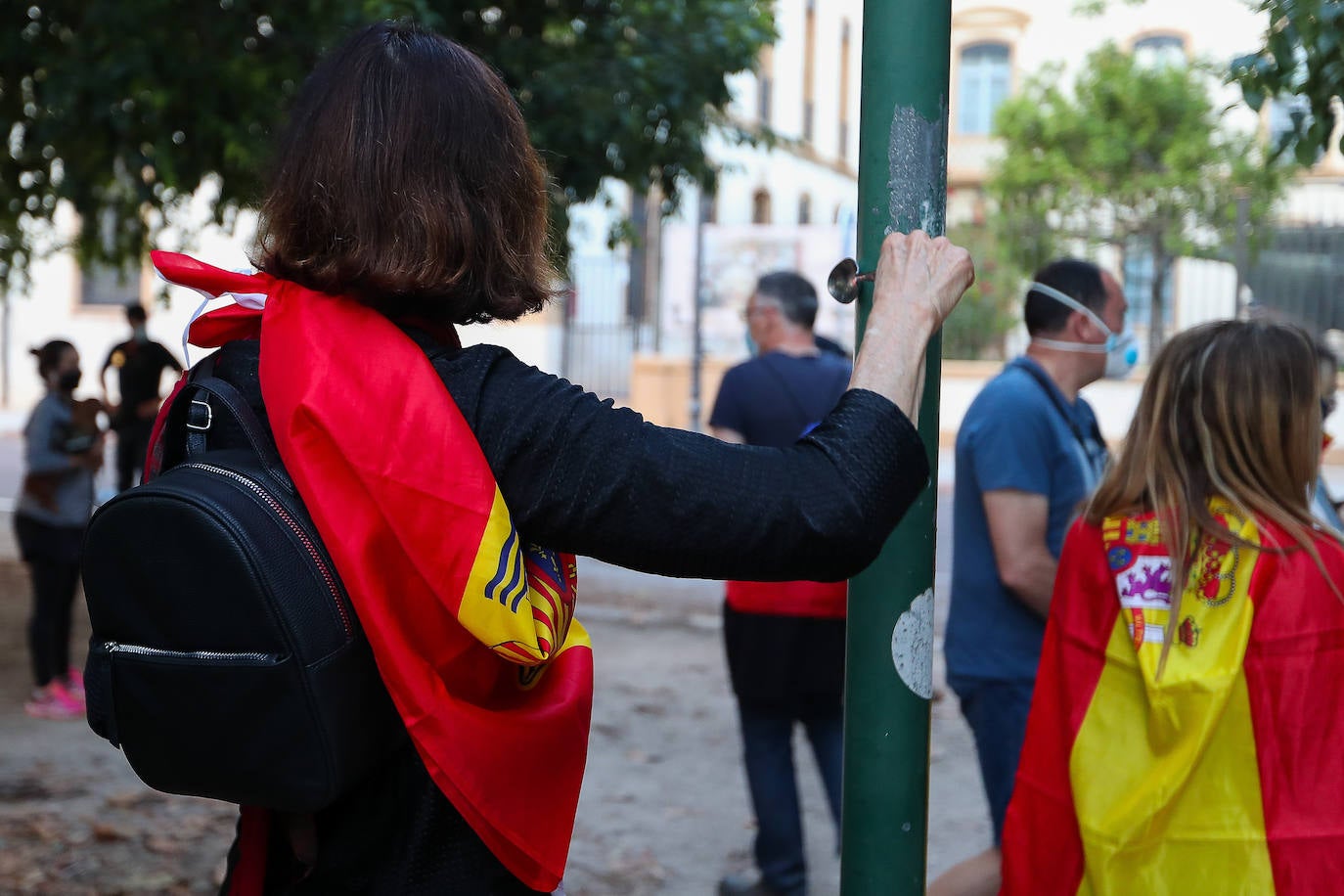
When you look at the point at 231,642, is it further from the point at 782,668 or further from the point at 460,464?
the point at 782,668

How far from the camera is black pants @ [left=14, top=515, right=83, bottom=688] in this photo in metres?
5.96

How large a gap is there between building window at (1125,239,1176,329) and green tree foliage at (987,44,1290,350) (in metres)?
Answer: 0.74

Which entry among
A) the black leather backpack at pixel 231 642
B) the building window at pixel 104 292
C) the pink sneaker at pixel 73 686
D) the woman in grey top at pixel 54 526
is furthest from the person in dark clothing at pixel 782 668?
the building window at pixel 104 292

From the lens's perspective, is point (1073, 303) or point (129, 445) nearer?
point (1073, 303)

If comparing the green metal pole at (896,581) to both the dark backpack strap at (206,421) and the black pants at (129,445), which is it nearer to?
the dark backpack strap at (206,421)

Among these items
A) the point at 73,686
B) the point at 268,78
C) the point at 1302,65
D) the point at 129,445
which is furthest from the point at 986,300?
the point at 1302,65

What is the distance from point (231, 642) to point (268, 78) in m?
4.98

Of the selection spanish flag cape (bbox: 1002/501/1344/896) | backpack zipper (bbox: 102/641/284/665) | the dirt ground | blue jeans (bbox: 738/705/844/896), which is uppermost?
backpack zipper (bbox: 102/641/284/665)

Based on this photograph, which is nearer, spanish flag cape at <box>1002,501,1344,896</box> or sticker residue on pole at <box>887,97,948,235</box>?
sticker residue on pole at <box>887,97,948,235</box>

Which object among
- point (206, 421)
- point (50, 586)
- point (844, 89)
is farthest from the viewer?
point (844, 89)

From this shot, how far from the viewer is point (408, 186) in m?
1.46

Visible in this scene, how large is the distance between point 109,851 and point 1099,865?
3207 millimetres

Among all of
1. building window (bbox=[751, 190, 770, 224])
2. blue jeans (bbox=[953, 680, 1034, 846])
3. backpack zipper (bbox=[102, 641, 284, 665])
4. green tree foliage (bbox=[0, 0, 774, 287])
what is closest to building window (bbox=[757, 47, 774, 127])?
building window (bbox=[751, 190, 770, 224])

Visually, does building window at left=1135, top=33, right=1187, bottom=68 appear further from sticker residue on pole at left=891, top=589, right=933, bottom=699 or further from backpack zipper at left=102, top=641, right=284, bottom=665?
backpack zipper at left=102, top=641, right=284, bottom=665
